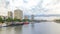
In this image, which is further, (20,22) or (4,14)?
(20,22)

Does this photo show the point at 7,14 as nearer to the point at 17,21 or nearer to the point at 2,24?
the point at 17,21

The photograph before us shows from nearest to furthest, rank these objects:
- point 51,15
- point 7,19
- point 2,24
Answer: point 2,24, point 7,19, point 51,15

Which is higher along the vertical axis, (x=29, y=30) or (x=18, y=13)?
(x=18, y=13)

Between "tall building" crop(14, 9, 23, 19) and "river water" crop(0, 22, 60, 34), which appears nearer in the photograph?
"river water" crop(0, 22, 60, 34)

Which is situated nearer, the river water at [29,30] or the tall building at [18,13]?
the river water at [29,30]

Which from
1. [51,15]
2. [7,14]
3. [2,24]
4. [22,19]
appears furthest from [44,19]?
[2,24]

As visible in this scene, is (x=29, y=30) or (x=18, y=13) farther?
(x=18, y=13)

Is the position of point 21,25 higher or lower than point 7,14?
lower

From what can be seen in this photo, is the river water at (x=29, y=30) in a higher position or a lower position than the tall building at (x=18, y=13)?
lower

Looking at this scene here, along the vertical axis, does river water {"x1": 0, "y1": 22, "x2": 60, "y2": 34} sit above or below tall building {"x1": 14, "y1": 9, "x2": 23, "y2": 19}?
below

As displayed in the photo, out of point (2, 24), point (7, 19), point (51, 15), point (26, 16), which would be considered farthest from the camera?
point (51, 15)

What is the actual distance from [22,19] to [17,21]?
1.99 ft

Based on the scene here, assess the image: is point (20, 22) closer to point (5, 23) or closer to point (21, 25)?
point (21, 25)

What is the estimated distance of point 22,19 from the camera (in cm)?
888
